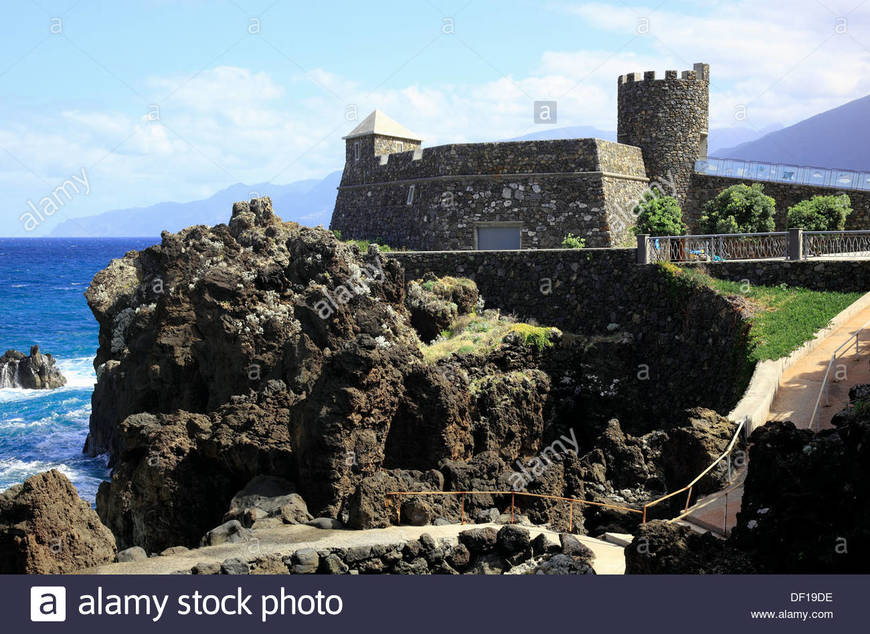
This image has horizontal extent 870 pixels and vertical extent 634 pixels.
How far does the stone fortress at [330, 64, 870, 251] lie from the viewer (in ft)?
98.5

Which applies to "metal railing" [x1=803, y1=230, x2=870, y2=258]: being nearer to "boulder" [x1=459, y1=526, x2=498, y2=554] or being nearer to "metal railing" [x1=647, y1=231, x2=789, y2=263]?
"metal railing" [x1=647, y1=231, x2=789, y2=263]

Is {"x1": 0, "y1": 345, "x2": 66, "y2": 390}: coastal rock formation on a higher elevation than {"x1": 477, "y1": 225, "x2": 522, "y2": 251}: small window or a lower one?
Answer: lower

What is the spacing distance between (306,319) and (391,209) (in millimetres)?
13917

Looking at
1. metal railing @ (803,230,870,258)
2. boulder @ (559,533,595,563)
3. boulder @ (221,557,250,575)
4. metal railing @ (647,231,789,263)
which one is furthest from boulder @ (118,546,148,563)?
metal railing @ (803,230,870,258)

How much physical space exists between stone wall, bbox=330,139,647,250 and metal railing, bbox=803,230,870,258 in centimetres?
798

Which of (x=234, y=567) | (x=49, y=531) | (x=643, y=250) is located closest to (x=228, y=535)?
(x=234, y=567)

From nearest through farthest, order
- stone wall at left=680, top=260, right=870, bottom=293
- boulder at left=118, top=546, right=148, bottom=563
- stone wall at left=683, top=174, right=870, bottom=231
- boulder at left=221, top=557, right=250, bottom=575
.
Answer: boulder at left=221, top=557, right=250, bottom=575 < boulder at left=118, top=546, right=148, bottom=563 < stone wall at left=680, top=260, right=870, bottom=293 < stone wall at left=683, top=174, right=870, bottom=231

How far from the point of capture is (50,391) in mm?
46750

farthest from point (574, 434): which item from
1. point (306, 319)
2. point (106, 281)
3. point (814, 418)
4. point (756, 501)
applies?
point (106, 281)

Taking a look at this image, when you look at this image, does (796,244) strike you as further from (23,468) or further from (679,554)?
(23,468)

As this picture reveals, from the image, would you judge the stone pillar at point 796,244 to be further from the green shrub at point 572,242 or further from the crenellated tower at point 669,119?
the crenellated tower at point 669,119

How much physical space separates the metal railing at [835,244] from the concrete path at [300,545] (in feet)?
38.5

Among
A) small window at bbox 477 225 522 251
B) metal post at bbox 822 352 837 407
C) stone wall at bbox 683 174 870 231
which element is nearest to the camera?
metal post at bbox 822 352 837 407

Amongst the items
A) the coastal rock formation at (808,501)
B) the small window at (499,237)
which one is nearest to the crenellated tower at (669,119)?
Answer: the small window at (499,237)
